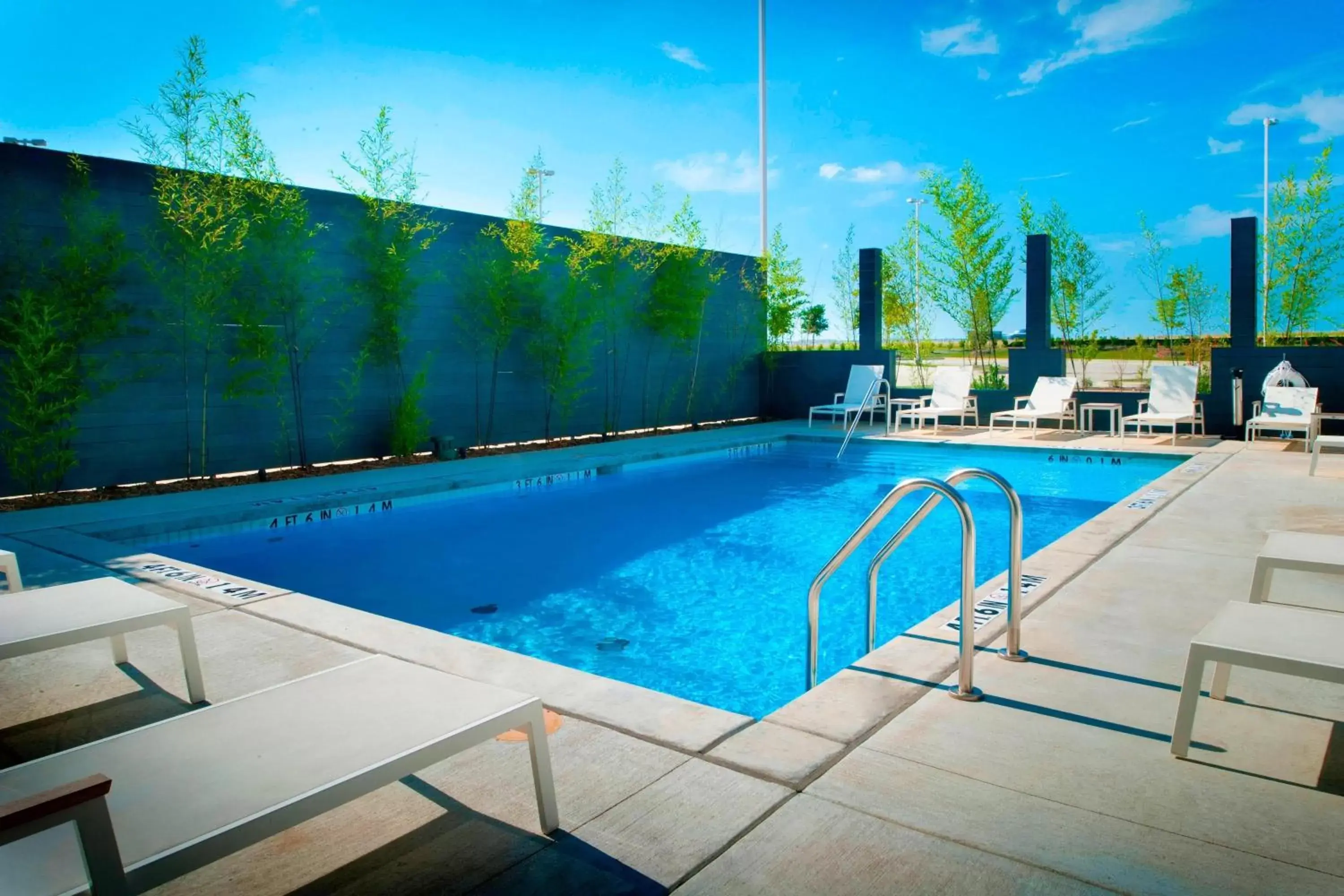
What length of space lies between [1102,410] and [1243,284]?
2.20m

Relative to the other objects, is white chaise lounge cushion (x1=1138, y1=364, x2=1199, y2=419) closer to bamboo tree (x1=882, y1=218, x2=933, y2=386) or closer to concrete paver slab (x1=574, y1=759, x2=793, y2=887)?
bamboo tree (x1=882, y1=218, x2=933, y2=386)

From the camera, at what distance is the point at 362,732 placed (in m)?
1.67

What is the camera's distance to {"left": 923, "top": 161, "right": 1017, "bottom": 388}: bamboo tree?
12.4 meters

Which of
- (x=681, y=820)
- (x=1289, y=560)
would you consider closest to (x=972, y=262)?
(x=1289, y=560)

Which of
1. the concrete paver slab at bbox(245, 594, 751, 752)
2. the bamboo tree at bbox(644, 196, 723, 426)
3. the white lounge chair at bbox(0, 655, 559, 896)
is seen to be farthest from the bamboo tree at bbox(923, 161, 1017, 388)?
the white lounge chair at bbox(0, 655, 559, 896)

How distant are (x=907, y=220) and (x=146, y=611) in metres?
14.8

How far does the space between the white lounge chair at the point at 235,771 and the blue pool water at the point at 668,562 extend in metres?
1.69

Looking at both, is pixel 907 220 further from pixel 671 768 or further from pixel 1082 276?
pixel 671 768

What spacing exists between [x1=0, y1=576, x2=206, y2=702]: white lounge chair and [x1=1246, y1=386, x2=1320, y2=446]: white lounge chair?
9.64m

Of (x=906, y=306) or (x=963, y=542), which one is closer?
(x=963, y=542)

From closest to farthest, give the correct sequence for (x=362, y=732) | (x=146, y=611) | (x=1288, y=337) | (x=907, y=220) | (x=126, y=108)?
1. (x=362, y=732)
2. (x=146, y=611)
3. (x=126, y=108)
4. (x=1288, y=337)
5. (x=907, y=220)

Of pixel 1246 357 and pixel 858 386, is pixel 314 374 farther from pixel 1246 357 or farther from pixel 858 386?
pixel 1246 357

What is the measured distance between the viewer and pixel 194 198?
22.9ft

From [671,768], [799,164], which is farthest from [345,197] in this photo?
[799,164]
